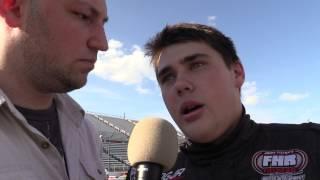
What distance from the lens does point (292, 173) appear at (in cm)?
215

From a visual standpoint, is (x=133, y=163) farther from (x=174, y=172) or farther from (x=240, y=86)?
(x=240, y=86)

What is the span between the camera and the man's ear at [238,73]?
256 cm

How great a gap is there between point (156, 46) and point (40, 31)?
999 millimetres

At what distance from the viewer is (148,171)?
4.37 ft

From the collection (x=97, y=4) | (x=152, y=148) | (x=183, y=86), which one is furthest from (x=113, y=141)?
(x=152, y=148)

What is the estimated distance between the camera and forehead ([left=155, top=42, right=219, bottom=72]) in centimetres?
242

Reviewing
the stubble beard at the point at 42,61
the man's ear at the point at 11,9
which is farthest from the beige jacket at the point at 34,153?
the man's ear at the point at 11,9

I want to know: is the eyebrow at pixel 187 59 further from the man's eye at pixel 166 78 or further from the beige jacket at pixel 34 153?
the beige jacket at pixel 34 153

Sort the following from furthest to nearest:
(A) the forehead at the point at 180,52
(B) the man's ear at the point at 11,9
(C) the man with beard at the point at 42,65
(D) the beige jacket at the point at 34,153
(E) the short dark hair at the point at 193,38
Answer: (E) the short dark hair at the point at 193,38 → (A) the forehead at the point at 180,52 → (B) the man's ear at the point at 11,9 → (C) the man with beard at the point at 42,65 → (D) the beige jacket at the point at 34,153

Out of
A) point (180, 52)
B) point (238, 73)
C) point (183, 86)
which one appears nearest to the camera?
point (183, 86)

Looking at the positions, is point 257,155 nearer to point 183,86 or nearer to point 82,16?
point 183,86

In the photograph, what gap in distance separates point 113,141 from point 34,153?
27804mm

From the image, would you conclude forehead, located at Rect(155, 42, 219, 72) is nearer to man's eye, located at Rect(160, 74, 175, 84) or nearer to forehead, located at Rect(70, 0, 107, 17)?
man's eye, located at Rect(160, 74, 175, 84)

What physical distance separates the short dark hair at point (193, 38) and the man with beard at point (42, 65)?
732 mm
